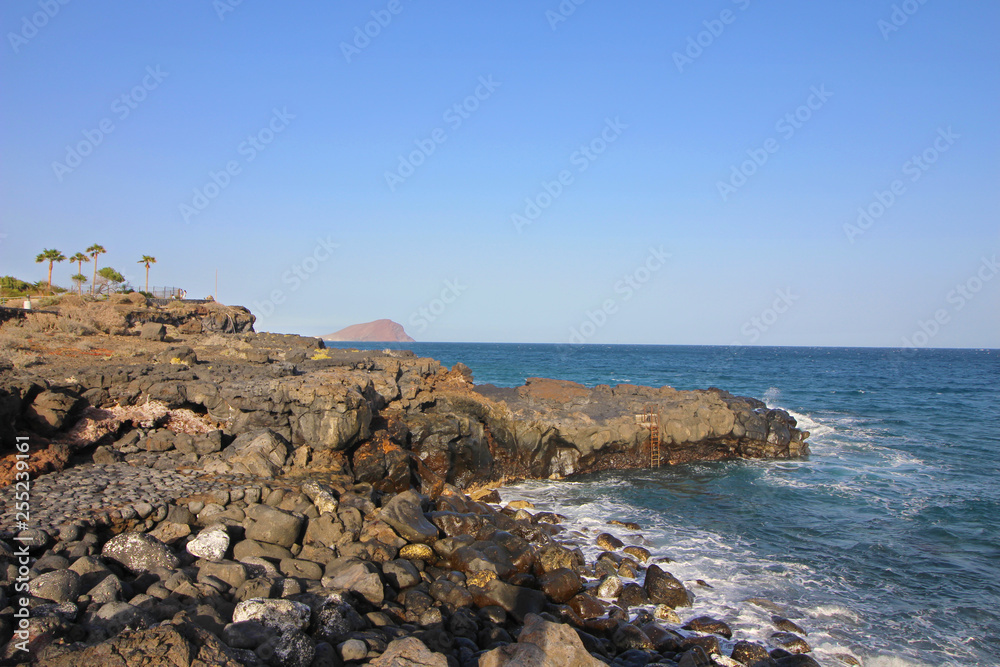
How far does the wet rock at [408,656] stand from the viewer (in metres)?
6.71

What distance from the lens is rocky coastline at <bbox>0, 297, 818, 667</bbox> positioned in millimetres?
7043

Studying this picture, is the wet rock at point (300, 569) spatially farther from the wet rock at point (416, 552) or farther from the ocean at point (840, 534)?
the ocean at point (840, 534)

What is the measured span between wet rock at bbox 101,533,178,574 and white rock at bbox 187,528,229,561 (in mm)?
530

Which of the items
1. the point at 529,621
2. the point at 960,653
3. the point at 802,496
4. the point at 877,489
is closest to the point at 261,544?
the point at 529,621

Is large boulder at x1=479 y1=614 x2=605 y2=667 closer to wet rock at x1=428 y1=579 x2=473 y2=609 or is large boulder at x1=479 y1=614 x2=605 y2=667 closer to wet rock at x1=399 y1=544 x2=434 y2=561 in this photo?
wet rock at x1=428 y1=579 x2=473 y2=609

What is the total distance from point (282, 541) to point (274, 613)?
10.5 ft

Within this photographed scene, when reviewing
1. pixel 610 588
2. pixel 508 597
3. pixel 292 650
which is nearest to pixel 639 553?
pixel 610 588

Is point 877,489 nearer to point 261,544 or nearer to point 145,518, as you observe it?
point 261,544

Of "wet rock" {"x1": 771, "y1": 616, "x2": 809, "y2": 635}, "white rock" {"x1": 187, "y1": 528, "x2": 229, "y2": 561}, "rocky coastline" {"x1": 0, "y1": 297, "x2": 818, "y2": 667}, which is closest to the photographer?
"rocky coastline" {"x1": 0, "y1": 297, "x2": 818, "y2": 667}

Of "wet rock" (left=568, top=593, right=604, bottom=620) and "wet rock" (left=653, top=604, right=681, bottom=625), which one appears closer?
"wet rock" (left=568, top=593, right=604, bottom=620)

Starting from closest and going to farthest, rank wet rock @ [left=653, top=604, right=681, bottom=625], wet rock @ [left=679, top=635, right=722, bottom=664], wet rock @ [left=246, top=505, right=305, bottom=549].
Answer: wet rock @ [left=679, top=635, right=722, bottom=664]
wet rock @ [left=246, top=505, right=305, bottom=549]
wet rock @ [left=653, top=604, right=681, bottom=625]

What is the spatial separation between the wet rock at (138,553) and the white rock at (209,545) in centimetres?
53

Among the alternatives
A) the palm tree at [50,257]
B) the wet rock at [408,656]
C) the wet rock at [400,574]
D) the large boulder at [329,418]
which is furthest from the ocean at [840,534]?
the palm tree at [50,257]

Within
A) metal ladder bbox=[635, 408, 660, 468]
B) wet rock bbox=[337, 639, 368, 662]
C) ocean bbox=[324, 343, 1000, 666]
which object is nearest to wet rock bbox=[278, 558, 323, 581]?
wet rock bbox=[337, 639, 368, 662]
